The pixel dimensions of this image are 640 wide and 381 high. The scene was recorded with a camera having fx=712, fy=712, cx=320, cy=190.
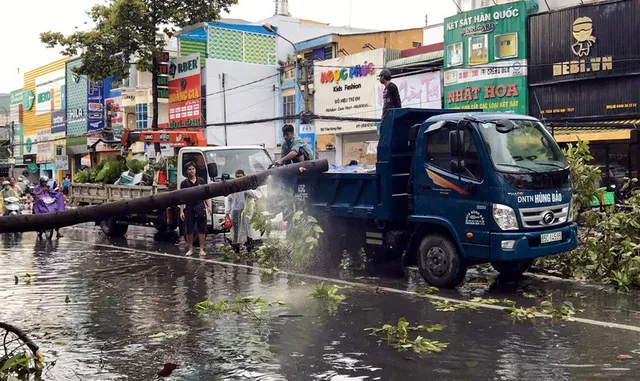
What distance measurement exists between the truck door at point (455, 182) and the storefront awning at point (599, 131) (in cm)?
1351

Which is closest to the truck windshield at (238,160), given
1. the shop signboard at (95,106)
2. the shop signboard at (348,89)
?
the shop signboard at (348,89)

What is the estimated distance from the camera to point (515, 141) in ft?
32.5

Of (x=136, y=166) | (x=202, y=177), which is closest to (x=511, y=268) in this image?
(x=202, y=177)

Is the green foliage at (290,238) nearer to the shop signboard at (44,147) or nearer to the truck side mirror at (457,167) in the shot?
the truck side mirror at (457,167)

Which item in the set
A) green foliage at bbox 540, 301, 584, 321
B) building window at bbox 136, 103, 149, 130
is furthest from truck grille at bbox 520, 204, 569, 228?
building window at bbox 136, 103, 149, 130

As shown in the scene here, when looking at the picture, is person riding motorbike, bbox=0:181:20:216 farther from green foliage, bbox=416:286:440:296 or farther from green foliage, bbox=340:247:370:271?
green foliage, bbox=416:286:440:296

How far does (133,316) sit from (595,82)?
21.4 metres

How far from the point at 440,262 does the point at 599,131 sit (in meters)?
16.7

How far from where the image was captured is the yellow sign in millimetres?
25094

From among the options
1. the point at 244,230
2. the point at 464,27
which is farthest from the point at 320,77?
the point at 244,230

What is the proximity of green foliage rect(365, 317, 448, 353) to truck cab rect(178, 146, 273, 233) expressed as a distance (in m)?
8.90

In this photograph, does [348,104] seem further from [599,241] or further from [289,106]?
[599,241]

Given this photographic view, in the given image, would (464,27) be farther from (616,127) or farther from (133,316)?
(133,316)

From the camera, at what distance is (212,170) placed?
15.4 meters
